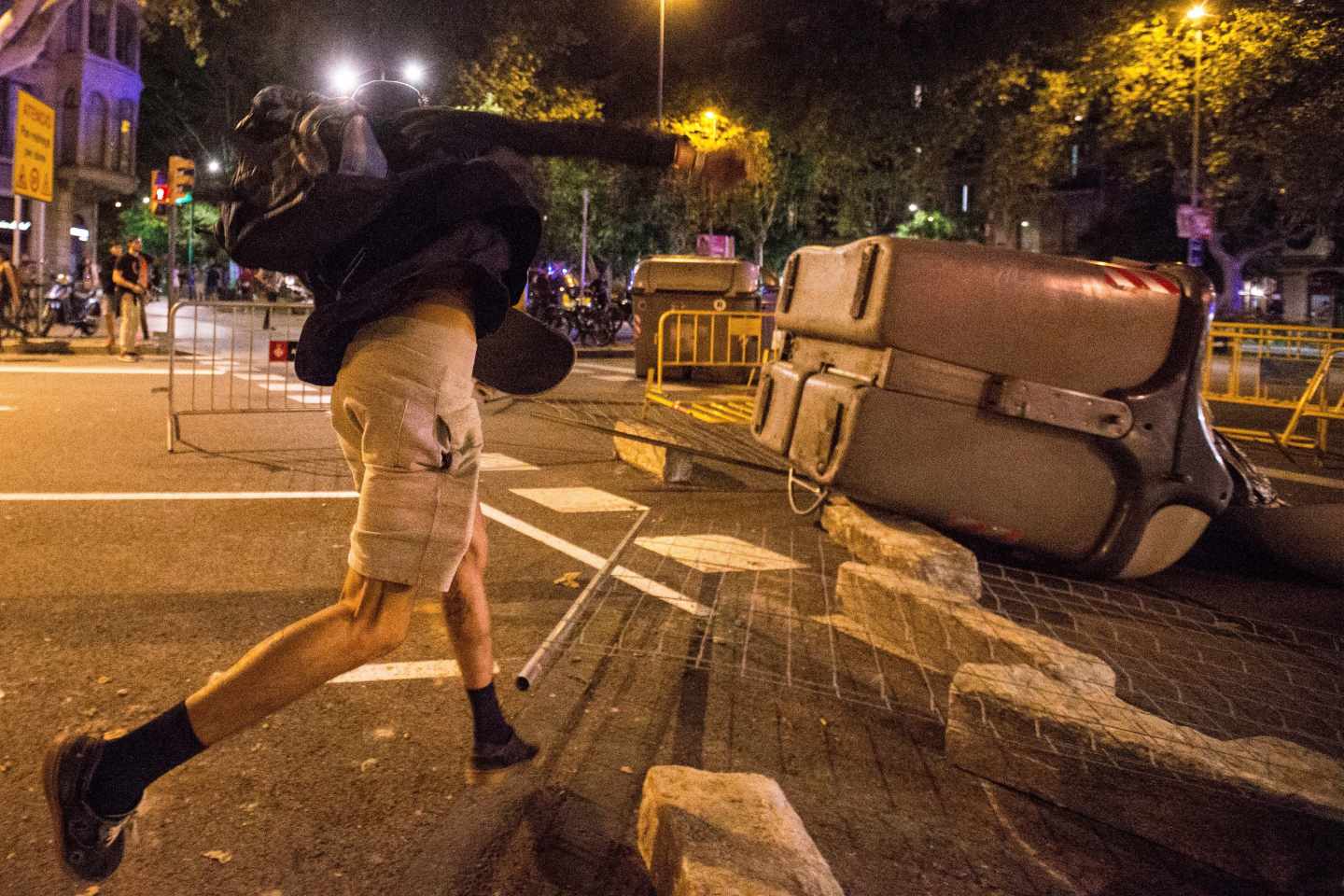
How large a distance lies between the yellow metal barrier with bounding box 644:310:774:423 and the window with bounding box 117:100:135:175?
36.3 meters

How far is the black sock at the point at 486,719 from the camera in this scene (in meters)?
2.87

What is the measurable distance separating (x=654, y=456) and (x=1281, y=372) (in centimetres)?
700

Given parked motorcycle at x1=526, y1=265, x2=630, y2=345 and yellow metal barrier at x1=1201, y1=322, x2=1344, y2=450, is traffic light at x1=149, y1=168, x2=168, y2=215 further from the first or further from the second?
yellow metal barrier at x1=1201, y1=322, x2=1344, y2=450

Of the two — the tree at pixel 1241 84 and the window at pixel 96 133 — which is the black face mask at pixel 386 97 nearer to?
the tree at pixel 1241 84

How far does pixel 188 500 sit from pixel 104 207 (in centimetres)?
5462

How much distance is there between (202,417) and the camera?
1092 centimetres

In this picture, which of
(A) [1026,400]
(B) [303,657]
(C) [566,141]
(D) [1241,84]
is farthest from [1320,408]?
(D) [1241,84]

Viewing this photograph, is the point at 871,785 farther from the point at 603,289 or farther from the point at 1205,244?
the point at 1205,244

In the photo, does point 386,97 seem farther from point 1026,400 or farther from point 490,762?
point 1026,400

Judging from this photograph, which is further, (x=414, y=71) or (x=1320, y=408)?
(x=414, y=71)

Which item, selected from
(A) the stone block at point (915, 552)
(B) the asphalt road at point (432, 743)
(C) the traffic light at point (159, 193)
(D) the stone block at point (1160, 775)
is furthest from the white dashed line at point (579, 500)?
(C) the traffic light at point (159, 193)

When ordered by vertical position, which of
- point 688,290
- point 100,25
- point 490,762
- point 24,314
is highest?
point 100,25

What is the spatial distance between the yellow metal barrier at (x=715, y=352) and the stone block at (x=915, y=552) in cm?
303

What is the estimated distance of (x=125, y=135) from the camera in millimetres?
44438
